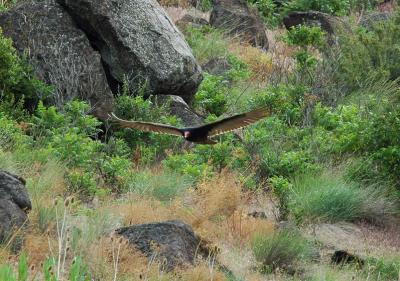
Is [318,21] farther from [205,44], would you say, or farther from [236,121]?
[236,121]

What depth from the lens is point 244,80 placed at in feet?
58.6

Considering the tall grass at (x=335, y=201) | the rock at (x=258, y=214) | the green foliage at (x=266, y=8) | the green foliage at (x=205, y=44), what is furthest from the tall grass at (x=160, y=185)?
the green foliage at (x=266, y=8)

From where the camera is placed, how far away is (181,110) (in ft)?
48.3

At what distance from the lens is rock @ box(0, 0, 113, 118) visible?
14.0m

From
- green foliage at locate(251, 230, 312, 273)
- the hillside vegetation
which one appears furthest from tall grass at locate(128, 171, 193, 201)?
green foliage at locate(251, 230, 312, 273)

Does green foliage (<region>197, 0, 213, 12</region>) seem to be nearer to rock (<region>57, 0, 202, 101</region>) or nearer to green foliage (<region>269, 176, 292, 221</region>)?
rock (<region>57, 0, 202, 101</region>)

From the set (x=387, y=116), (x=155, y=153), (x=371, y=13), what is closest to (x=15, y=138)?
(x=155, y=153)

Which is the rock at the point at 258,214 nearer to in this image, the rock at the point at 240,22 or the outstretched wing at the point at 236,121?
the outstretched wing at the point at 236,121

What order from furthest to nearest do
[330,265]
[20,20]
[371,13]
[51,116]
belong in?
1. [371,13]
2. [20,20]
3. [51,116]
4. [330,265]

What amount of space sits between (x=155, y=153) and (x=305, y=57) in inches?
198

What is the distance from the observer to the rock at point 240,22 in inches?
840

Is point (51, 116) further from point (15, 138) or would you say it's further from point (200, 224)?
point (200, 224)

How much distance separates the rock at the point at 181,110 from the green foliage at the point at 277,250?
4238 millimetres

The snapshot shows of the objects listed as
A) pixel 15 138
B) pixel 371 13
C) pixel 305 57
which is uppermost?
pixel 15 138
